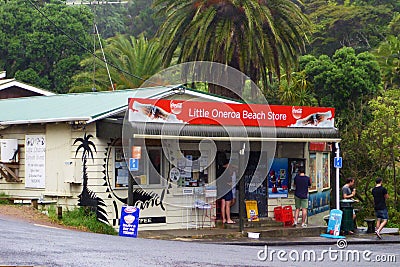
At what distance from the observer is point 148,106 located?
19.8 metres

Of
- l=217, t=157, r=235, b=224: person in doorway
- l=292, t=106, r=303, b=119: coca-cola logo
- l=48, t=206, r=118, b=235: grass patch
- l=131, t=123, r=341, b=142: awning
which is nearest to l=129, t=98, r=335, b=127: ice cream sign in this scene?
l=292, t=106, r=303, b=119: coca-cola logo

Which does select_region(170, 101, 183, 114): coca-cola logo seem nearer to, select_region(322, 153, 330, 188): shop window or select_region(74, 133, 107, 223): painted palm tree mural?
select_region(74, 133, 107, 223): painted palm tree mural

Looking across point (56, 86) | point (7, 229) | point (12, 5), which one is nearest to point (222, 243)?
point (7, 229)

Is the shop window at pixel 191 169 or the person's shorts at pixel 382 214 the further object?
the shop window at pixel 191 169

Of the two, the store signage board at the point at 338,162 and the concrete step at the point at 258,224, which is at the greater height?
the store signage board at the point at 338,162

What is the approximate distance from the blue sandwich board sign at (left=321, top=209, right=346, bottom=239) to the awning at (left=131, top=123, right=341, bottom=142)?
2.35 m

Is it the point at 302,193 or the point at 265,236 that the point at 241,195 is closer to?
the point at 265,236

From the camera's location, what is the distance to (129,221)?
19.0 m

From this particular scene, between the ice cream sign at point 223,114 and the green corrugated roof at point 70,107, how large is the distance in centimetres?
119

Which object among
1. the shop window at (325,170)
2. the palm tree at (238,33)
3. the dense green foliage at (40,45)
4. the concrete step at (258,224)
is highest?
the dense green foliage at (40,45)

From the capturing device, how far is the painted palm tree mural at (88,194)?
20547 mm

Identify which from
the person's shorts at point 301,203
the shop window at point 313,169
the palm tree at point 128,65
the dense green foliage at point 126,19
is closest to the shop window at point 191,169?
the person's shorts at point 301,203

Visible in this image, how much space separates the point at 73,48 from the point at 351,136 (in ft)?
91.0

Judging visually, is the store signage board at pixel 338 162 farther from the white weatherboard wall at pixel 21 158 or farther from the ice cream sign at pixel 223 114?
the white weatherboard wall at pixel 21 158
